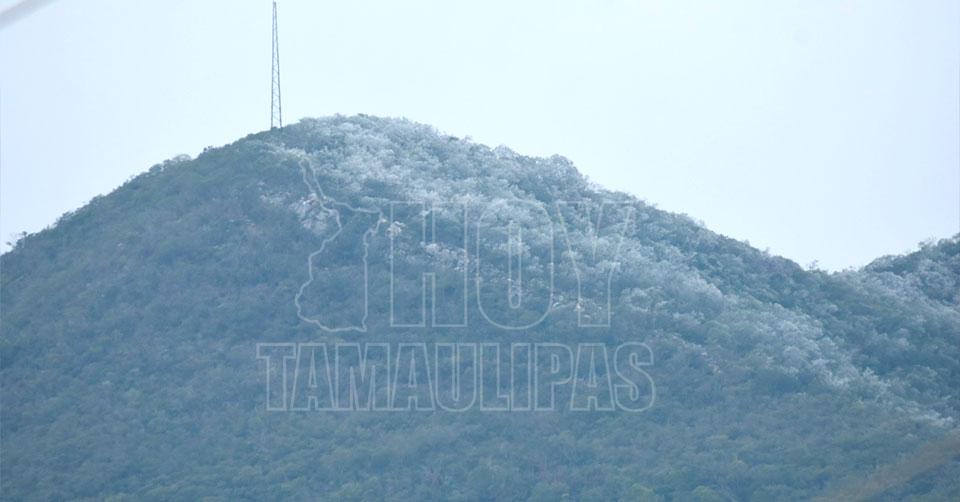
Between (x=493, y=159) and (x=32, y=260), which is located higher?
(x=493, y=159)

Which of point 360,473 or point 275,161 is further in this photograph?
point 275,161

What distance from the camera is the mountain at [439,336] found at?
20.8m

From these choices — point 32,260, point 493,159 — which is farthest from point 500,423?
point 32,260

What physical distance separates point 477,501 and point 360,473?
→ 197cm

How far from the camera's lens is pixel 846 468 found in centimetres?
1955

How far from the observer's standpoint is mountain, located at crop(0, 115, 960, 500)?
68.4 feet

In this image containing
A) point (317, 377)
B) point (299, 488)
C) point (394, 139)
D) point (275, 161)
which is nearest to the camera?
point (299, 488)

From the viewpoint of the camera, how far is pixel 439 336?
961 inches

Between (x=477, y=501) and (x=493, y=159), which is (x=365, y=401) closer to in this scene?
(x=477, y=501)

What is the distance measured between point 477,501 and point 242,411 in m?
4.91

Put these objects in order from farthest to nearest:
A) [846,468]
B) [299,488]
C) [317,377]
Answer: [317,377] < [299,488] < [846,468]

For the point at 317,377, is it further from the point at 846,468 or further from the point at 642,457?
the point at 846,468

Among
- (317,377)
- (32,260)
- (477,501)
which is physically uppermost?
(32,260)

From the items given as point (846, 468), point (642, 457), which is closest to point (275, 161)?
point (642, 457)
